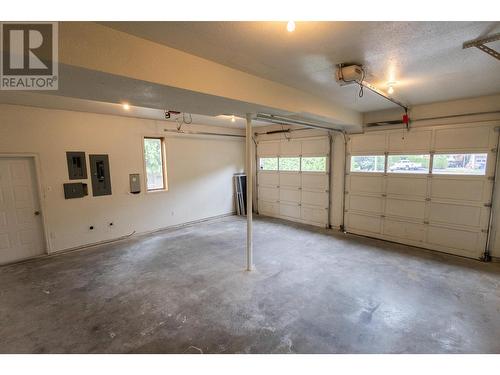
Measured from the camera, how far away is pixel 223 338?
2201 millimetres

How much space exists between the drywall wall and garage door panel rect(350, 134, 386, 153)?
3606mm

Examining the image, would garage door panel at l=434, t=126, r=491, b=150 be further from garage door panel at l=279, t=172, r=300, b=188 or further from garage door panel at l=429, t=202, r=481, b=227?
garage door panel at l=279, t=172, r=300, b=188

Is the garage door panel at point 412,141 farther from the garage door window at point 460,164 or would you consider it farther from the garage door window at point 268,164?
the garage door window at point 268,164

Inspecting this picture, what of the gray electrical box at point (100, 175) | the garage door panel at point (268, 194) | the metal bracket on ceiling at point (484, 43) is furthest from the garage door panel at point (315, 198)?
the gray electrical box at point (100, 175)

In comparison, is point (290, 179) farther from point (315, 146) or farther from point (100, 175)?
point (100, 175)

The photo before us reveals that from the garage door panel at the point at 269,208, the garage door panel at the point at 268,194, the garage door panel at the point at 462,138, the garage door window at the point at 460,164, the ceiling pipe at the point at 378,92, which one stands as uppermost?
the ceiling pipe at the point at 378,92

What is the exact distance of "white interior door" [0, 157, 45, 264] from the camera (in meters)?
3.95

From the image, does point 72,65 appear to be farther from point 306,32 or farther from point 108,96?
point 306,32

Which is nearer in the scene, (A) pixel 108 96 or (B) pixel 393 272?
(A) pixel 108 96

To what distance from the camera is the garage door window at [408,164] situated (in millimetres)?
4414

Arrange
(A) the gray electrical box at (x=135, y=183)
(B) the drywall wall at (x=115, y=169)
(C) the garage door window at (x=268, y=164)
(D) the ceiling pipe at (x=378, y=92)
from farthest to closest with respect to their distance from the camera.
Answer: (C) the garage door window at (x=268, y=164), (A) the gray electrical box at (x=135, y=183), (B) the drywall wall at (x=115, y=169), (D) the ceiling pipe at (x=378, y=92)

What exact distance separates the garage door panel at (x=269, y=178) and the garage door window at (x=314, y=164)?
96 centimetres
